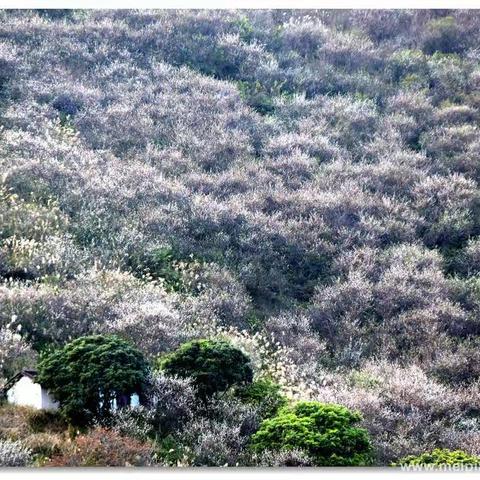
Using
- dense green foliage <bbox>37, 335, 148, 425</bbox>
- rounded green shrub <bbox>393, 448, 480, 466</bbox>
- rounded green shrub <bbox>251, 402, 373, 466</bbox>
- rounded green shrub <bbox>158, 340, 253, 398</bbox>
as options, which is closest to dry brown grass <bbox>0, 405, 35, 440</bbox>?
dense green foliage <bbox>37, 335, 148, 425</bbox>

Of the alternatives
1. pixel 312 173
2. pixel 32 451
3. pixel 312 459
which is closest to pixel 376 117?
pixel 312 173

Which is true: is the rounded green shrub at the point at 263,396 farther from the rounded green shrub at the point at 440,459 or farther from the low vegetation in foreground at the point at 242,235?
the rounded green shrub at the point at 440,459

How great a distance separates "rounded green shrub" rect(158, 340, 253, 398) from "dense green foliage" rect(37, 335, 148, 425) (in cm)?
29

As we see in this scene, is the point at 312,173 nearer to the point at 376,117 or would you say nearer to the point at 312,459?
the point at 376,117

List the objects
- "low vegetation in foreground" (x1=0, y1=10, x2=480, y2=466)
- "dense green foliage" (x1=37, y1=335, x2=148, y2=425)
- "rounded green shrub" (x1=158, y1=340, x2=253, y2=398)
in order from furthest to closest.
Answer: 1. "rounded green shrub" (x1=158, y1=340, x2=253, y2=398)
2. "low vegetation in foreground" (x1=0, y1=10, x2=480, y2=466)
3. "dense green foliage" (x1=37, y1=335, x2=148, y2=425)

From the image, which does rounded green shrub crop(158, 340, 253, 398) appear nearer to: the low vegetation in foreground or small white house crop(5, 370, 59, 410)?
the low vegetation in foreground

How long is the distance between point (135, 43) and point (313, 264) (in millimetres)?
5639

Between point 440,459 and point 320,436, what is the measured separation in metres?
0.94

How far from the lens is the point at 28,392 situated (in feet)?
21.9

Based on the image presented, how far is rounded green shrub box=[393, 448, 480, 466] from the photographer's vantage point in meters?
6.51

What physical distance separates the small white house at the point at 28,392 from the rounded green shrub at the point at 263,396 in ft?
5.07

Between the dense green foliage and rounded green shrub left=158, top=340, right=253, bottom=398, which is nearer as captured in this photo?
the dense green foliage

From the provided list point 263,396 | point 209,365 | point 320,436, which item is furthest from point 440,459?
point 209,365

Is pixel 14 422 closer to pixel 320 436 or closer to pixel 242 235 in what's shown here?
pixel 320 436
